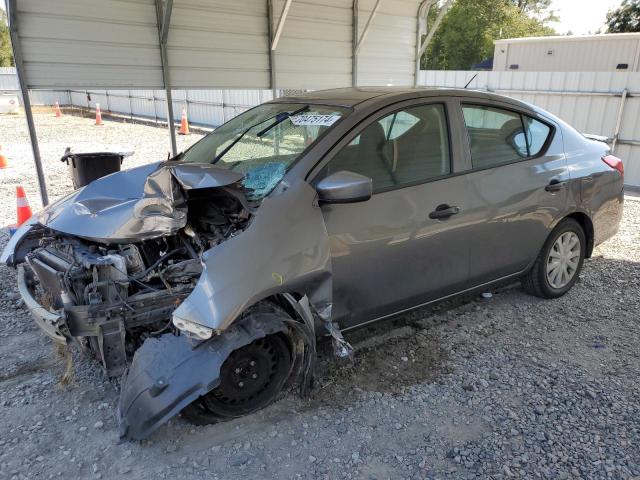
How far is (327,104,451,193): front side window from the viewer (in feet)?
10.0

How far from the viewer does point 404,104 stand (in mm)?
3275

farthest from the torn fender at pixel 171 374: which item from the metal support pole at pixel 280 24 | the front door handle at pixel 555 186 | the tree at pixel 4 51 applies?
the tree at pixel 4 51

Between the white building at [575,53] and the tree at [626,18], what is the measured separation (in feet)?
63.1

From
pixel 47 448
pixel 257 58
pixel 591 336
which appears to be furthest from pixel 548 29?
pixel 47 448

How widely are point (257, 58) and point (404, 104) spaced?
13.7 ft

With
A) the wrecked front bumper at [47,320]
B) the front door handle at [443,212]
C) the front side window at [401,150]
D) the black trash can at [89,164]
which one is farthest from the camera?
A: the black trash can at [89,164]

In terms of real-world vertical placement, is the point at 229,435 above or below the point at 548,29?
below

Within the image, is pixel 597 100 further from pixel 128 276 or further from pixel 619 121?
pixel 128 276

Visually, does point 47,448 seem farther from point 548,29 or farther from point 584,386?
point 548,29

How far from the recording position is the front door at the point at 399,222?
2.96 meters

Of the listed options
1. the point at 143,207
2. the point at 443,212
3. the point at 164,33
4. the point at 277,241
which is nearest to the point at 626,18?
the point at 164,33

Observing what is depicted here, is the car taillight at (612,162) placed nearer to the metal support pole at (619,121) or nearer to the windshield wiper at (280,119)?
the windshield wiper at (280,119)

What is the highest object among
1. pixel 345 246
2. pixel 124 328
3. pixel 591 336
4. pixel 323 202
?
pixel 323 202

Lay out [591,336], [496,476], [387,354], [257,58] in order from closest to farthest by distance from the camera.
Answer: [496,476]
[387,354]
[591,336]
[257,58]
